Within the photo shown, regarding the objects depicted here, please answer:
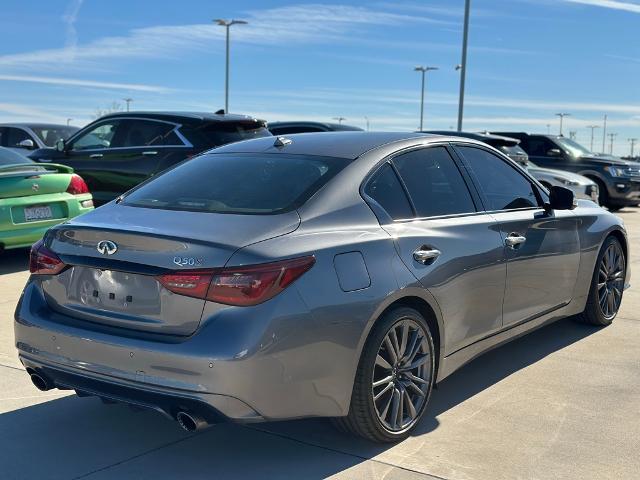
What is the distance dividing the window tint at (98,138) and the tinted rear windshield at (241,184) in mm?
6277

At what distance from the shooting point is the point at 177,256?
3.21 meters

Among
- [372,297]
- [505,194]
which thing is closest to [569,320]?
[505,194]

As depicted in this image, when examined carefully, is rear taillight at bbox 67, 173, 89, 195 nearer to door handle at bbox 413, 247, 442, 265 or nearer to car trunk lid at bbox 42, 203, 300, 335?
car trunk lid at bbox 42, 203, 300, 335

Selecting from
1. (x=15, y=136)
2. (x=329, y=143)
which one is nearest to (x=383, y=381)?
(x=329, y=143)

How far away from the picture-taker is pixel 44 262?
3.69m

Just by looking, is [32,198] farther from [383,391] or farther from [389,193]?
[383,391]

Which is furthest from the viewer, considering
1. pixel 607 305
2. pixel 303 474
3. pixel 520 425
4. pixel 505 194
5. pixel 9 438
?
pixel 607 305

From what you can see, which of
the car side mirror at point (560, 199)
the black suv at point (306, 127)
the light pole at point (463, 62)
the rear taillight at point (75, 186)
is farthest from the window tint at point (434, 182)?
the light pole at point (463, 62)

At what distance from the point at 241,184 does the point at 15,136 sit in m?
10.9

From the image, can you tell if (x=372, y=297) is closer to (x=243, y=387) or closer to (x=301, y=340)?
(x=301, y=340)

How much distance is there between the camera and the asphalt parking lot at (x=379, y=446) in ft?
11.4

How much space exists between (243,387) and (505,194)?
252cm

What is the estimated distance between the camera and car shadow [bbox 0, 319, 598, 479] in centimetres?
347

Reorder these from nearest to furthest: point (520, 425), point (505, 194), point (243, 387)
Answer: point (243, 387), point (520, 425), point (505, 194)
